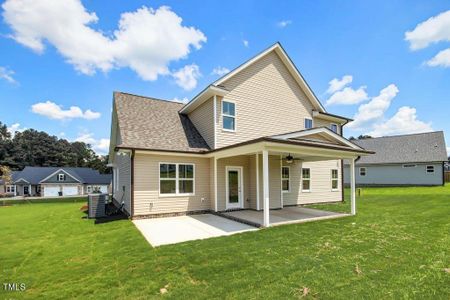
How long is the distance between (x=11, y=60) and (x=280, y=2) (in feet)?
43.3

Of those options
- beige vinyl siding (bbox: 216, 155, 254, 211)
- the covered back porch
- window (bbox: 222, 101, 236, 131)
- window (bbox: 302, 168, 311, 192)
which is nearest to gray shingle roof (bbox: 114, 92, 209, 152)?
beige vinyl siding (bbox: 216, 155, 254, 211)

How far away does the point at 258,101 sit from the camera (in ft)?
42.7

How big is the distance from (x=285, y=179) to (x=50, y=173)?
172 feet

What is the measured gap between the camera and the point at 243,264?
5.10 meters

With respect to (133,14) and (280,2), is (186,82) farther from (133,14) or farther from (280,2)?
(280,2)

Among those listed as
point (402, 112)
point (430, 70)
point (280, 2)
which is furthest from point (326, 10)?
point (402, 112)

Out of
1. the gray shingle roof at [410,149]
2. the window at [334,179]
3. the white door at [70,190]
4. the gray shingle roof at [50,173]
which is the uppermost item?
the gray shingle roof at [410,149]

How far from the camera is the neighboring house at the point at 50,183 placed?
47812 millimetres

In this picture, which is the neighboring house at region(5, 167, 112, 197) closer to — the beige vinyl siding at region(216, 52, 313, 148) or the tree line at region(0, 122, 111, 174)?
the tree line at region(0, 122, 111, 174)

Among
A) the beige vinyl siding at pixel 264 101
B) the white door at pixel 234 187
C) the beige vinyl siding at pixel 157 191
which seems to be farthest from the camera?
the beige vinyl siding at pixel 264 101

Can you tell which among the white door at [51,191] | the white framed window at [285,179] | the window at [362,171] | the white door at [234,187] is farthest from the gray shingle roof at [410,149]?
the white door at [51,191]

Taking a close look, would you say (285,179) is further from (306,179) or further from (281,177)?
(306,179)

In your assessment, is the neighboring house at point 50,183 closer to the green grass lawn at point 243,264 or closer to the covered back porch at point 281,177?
the covered back porch at point 281,177

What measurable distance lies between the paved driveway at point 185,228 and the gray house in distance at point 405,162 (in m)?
27.5
